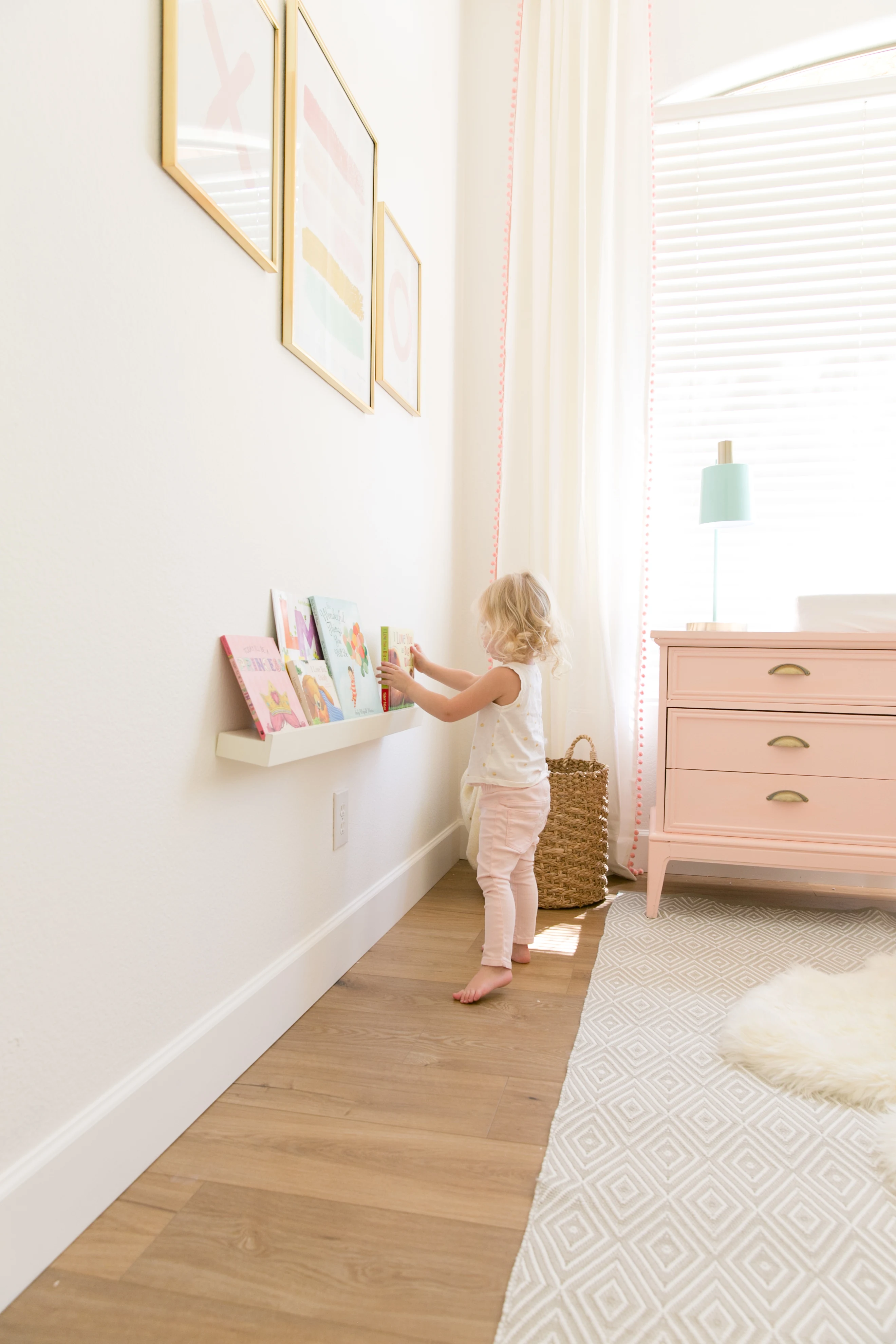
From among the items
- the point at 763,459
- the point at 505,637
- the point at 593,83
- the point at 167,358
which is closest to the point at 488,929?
the point at 505,637

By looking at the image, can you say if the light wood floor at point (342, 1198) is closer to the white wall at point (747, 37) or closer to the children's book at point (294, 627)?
the children's book at point (294, 627)

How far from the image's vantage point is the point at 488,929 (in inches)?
69.6

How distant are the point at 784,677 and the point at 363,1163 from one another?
156cm

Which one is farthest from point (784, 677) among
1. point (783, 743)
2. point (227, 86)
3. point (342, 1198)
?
point (227, 86)

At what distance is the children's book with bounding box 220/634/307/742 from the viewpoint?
1297 mm

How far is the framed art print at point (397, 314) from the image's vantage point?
2018 mm

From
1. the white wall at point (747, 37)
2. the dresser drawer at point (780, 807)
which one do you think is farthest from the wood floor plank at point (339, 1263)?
the white wall at point (747, 37)

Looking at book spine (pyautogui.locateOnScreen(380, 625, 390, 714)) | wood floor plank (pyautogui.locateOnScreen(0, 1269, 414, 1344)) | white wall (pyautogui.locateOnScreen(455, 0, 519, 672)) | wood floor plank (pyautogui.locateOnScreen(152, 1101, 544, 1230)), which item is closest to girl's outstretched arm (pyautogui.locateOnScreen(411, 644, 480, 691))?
book spine (pyautogui.locateOnScreen(380, 625, 390, 714))

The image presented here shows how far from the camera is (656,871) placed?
2.25 meters

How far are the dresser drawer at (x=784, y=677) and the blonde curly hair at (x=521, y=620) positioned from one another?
1.69ft

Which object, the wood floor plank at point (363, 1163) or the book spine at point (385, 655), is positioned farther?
the book spine at point (385, 655)

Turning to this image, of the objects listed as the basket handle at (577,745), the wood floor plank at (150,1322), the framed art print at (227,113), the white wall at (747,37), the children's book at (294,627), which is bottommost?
the wood floor plank at (150,1322)

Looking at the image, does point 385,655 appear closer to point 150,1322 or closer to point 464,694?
point 464,694

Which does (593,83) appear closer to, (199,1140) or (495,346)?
(495,346)
